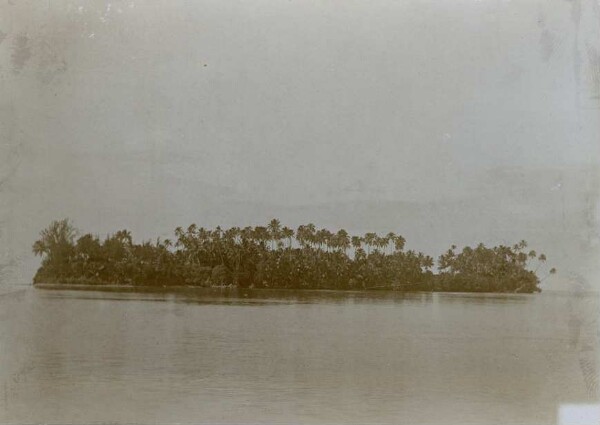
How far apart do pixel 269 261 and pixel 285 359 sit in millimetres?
1159

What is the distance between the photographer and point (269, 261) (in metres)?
7.33

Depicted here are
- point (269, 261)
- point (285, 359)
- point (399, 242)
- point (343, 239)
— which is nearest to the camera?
point (399, 242)

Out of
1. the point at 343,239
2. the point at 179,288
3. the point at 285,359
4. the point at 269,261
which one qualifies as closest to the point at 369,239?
the point at 343,239

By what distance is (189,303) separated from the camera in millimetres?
7594

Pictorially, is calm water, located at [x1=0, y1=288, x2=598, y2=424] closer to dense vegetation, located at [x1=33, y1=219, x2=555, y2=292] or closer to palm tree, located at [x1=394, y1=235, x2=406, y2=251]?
dense vegetation, located at [x1=33, y1=219, x2=555, y2=292]

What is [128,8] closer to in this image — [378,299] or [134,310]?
[134,310]

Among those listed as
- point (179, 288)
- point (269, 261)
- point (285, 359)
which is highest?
point (269, 261)

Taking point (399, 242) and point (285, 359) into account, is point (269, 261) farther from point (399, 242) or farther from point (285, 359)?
point (399, 242)

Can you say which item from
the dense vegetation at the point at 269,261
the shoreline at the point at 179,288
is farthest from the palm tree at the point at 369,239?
the shoreline at the point at 179,288

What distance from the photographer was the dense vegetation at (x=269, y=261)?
6.62 metres

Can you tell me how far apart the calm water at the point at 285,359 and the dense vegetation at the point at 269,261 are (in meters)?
0.18

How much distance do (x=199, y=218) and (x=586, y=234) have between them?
3903 millimetres

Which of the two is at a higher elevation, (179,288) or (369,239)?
(369,239)

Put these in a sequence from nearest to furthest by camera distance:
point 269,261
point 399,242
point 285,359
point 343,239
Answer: point 399,242 < point 285,359 < point 343,239 < point 269,261
